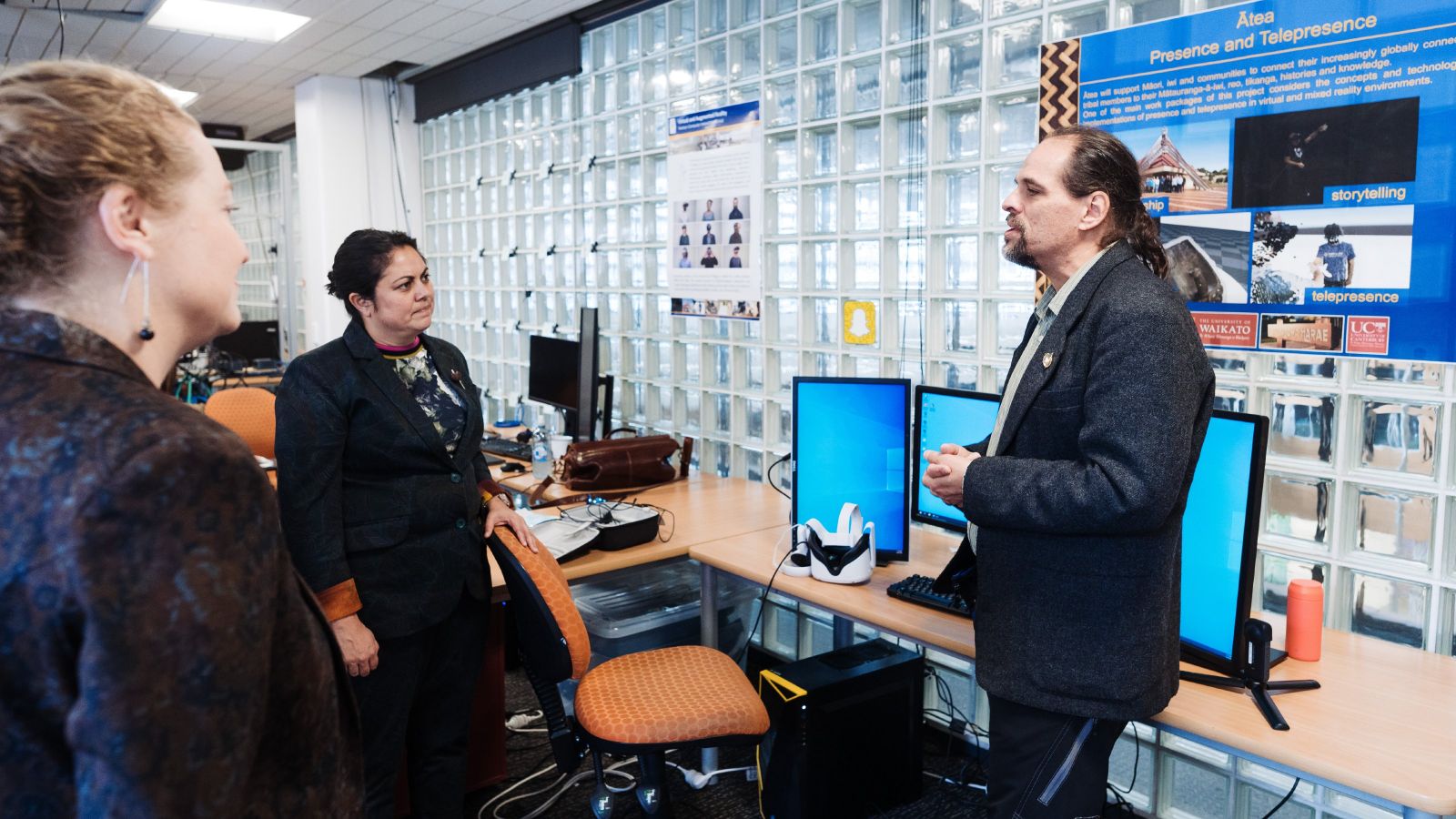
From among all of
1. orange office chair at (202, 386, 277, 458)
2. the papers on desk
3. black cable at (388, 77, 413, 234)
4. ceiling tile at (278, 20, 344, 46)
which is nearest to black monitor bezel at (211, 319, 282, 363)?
black cable at (388, 77, 413, 234)

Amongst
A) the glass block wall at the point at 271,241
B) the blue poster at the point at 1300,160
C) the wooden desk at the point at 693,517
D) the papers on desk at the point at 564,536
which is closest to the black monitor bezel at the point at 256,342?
the glass block wall at the point at 271,241

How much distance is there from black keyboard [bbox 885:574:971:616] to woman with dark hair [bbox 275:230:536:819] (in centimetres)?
89

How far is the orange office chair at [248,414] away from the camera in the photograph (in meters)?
4.38

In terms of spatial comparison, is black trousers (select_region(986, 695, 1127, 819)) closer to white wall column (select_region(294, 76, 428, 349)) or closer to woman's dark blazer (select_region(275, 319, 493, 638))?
woman's dark blazer (select_region(275, 319, 493, 638))

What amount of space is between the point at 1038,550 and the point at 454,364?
142 cm

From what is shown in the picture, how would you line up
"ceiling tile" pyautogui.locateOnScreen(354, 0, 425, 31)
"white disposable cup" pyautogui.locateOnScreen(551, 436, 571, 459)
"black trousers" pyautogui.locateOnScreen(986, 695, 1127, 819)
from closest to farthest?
"black trousers" pyautogui.locateOnScreen(986, 695, 1127, 819), "white disposable cup" pyautogui.locateOnScreen(551, 436, 571, 459), "ceiling tile" pyautogui.locateOnScreen(354, 0, 425, 31)

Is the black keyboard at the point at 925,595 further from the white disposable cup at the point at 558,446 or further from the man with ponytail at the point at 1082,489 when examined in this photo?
the white disposable cup at the point at 558,446

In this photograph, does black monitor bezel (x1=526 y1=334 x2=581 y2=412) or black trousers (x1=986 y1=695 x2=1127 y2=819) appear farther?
black monitor bezel (x1=526 y1=334 x2=581 y2=412)

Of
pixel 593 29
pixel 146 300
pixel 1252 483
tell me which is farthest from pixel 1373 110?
pixel 593 29

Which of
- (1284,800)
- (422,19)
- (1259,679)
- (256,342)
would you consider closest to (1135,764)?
(1284,800)

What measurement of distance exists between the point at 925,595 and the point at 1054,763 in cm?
75

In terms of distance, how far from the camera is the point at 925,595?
7.33 feet

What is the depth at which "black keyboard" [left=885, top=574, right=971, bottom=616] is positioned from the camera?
216 centimetres

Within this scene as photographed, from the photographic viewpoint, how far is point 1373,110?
1964 millimetres
